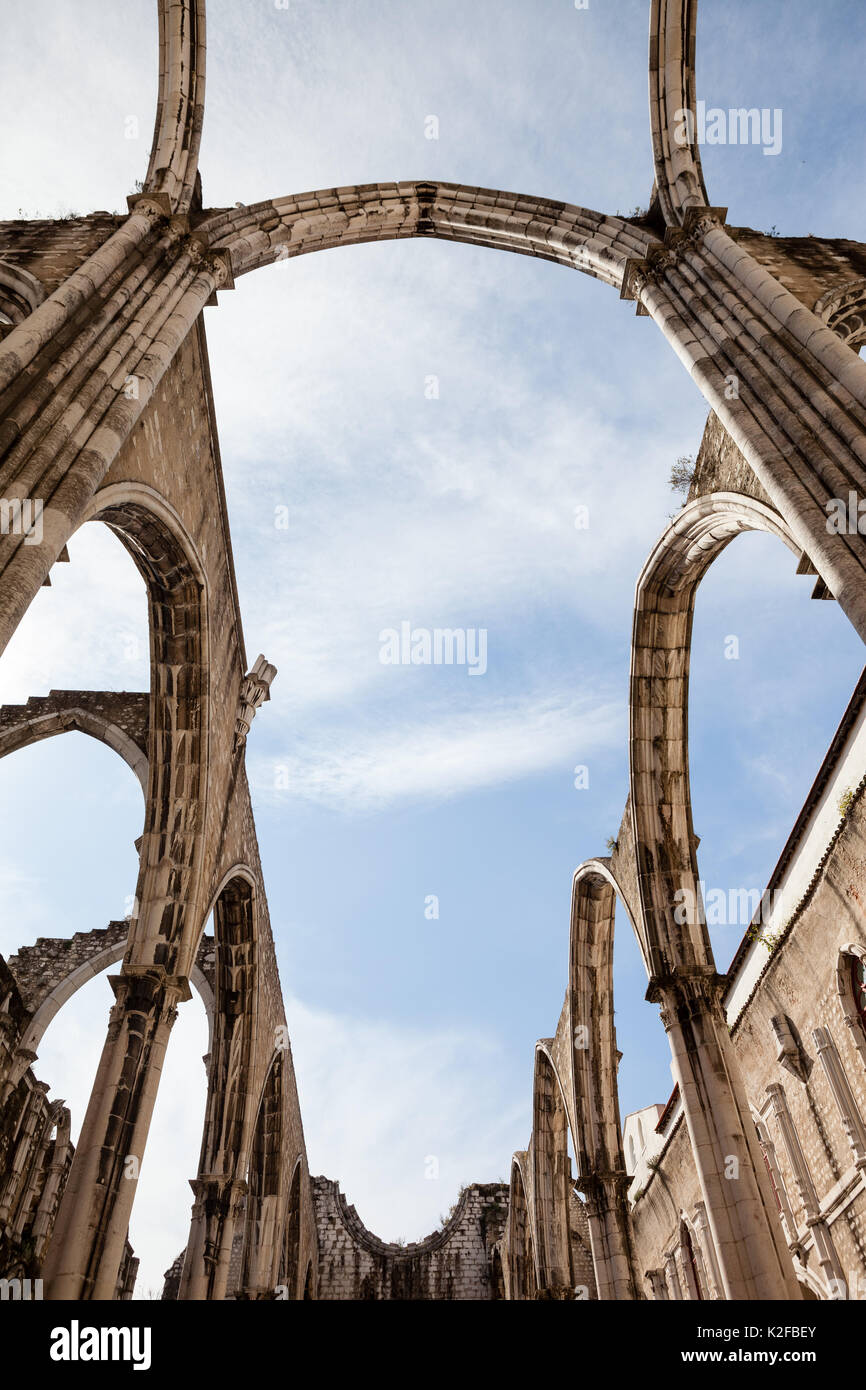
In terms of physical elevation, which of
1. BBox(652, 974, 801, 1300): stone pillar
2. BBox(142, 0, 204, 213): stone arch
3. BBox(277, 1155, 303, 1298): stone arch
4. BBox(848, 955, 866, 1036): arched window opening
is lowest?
BBox(652, 974, 801, 1300): stone pillar

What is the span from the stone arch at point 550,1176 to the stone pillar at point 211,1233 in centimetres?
688

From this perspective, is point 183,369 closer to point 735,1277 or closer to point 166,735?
point 166,735

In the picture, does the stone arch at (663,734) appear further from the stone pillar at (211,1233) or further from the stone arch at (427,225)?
the stone pillar at (211,1233)

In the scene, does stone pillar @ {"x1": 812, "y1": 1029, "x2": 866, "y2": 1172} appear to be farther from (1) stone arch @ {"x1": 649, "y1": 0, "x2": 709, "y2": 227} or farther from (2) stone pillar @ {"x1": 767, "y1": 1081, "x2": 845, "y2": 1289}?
(1) stone arch @ {"x1": 649, "y1": 0, "x2": 709, "y2": 227}

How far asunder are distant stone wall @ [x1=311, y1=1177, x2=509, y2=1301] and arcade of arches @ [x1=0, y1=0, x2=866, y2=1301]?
8.19m

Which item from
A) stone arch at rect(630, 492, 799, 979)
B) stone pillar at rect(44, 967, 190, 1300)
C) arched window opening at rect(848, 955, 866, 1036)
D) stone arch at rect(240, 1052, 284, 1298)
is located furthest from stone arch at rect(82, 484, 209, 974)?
arched window opening at rect(848, 955, 866, 1036)

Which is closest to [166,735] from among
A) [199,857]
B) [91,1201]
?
[199,857]

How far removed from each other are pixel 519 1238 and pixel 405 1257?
3394 mm

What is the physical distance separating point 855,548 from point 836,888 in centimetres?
558

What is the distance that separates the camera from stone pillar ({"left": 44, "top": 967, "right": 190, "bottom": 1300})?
6.30 metres

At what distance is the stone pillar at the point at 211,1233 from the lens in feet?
32.6

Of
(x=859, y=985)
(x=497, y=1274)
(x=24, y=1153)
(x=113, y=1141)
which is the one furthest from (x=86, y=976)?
(x=497, y=1274)

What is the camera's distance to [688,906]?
9523 millimetres

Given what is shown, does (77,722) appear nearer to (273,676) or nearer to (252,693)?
(252,693)
